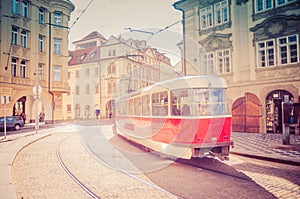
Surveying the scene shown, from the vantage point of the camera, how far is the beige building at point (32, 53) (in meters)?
25.5

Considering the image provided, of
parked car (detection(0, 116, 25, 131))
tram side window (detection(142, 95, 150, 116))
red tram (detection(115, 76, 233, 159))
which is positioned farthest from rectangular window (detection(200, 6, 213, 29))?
parked car (detection(0, 116, 25, 131))

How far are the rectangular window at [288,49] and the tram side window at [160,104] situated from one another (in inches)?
431

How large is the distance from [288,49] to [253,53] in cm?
225

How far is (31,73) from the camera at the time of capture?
93.3 ft

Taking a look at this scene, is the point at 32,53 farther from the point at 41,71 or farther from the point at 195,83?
the point at 195,83

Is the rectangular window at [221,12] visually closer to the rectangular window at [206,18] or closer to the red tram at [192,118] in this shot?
the rectangular window at [206,18]

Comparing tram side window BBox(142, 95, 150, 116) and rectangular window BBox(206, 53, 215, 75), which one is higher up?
rectangular window BBox(206, 53, 215, 75)

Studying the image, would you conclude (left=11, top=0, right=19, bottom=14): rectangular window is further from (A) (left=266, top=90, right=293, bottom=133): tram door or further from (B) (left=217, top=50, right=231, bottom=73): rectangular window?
(A) (left=266, top=90, right=293, bottom=133): tram door

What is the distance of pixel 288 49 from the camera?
16.2m

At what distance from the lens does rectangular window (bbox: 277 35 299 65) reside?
15914 mm

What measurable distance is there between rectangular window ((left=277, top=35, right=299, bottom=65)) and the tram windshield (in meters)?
10.2

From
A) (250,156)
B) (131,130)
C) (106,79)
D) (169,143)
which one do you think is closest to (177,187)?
(169,143)

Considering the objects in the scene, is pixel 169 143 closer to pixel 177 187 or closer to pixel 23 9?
pixel 177 187

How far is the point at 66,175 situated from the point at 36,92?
40.1 feet
